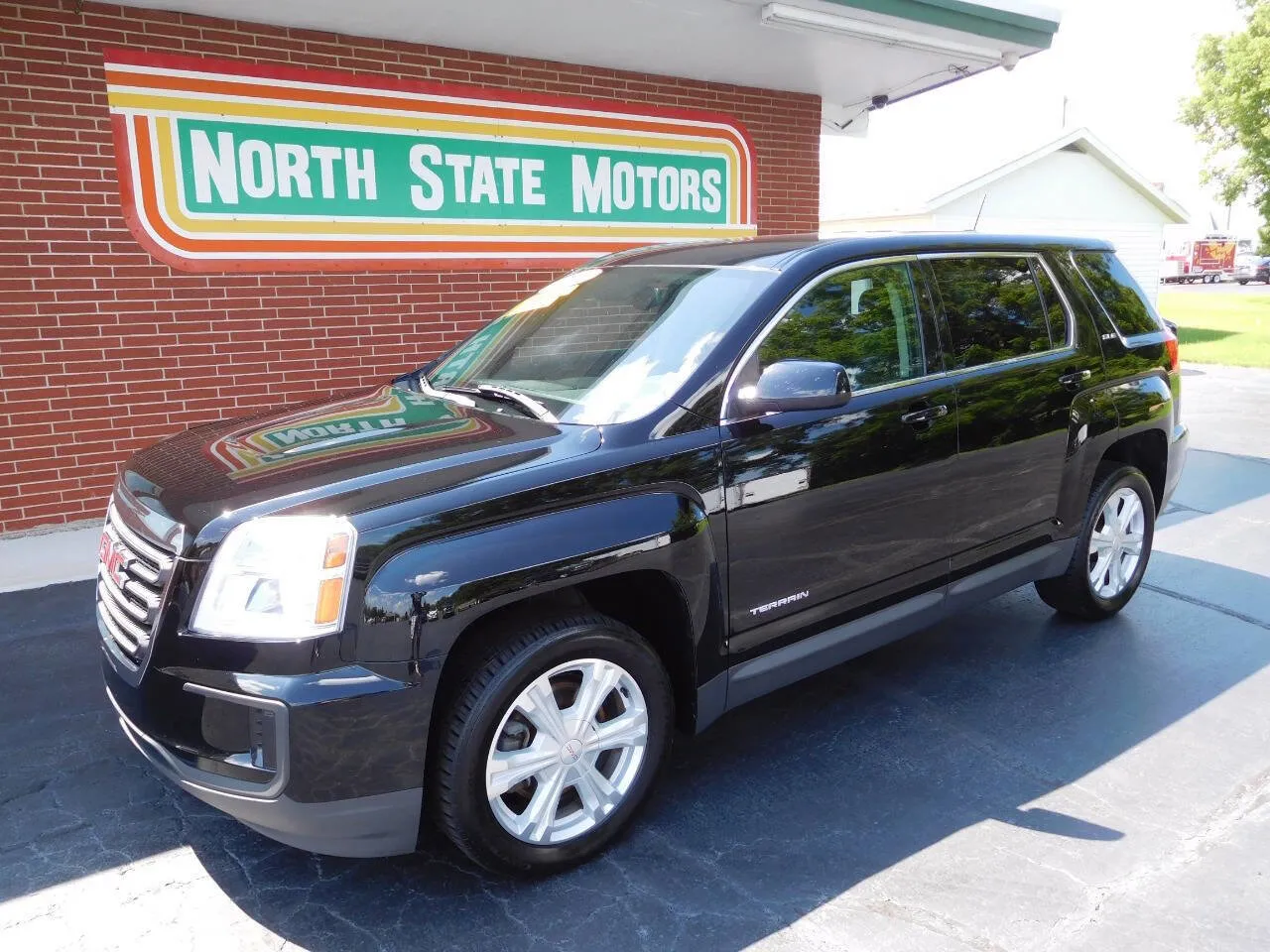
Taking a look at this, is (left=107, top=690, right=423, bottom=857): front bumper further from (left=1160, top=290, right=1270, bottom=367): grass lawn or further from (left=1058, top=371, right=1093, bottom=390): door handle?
(left=1160, top=290, right=1270, bottom=367): grass lawn

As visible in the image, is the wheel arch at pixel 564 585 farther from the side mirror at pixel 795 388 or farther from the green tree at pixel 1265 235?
the green tree at pixel 1265 235

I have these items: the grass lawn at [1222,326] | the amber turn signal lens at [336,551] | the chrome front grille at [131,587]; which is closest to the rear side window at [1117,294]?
the amber turn signal lens at [336,551]

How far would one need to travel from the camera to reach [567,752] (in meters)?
2.89

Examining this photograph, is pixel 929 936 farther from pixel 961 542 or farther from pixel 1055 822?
pixel 961 542

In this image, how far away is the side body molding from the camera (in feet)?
8.23

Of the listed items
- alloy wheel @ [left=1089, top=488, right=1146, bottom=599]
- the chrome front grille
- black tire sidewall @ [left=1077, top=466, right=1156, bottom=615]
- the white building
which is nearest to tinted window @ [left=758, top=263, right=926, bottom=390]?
black tire sidewall @ [left=1077, top=466, right=1156, bottom=615]

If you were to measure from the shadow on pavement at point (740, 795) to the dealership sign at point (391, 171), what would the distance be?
9.93 feet

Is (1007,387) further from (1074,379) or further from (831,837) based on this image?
(831,837)

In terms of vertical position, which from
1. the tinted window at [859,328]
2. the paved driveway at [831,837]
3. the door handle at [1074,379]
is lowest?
the paved driveway at [831,837]

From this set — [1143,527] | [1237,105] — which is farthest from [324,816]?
[1237,105]

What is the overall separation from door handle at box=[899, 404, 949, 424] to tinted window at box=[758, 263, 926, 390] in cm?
14

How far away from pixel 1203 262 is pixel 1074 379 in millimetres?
58815

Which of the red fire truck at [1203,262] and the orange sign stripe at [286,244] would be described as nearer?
the orange sign stripe at [286,244]

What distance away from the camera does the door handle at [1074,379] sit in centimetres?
434
